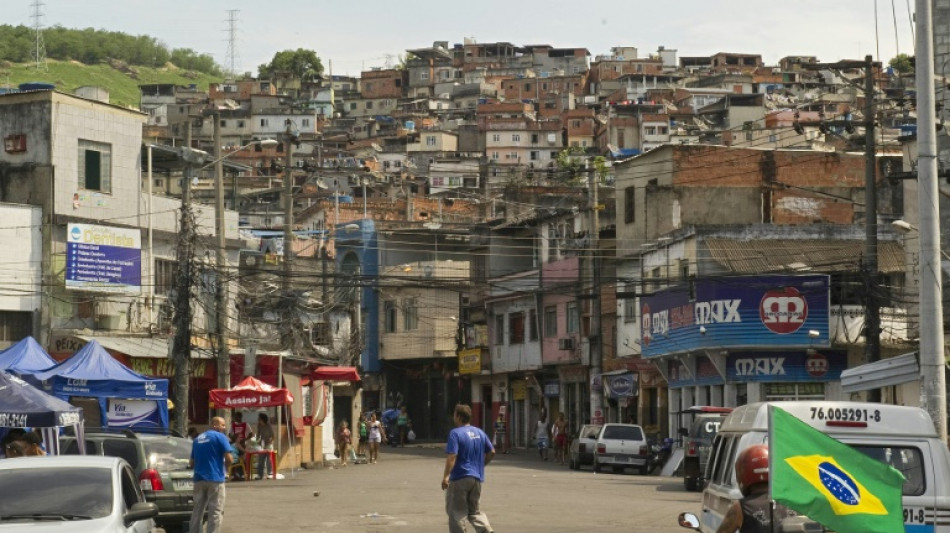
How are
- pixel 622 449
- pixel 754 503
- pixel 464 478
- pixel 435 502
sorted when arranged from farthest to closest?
pixel 622 449 < pixel 435 502 < pixel 464 478 < pixel 754 503

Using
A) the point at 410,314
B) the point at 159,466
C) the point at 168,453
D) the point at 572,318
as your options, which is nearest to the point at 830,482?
the point at 159,466

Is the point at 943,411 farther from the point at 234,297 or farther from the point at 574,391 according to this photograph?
the point at 574,391

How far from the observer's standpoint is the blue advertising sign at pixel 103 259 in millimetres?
47000

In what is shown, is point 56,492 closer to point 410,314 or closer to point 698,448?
point 698,448

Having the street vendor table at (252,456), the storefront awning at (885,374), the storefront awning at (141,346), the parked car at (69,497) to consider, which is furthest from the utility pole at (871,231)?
the parked car at (69,497)

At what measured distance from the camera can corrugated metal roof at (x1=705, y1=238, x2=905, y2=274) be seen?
51.7 m

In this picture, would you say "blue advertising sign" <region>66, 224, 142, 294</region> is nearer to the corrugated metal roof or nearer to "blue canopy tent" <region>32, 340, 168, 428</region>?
"blue canopy tent" <region>32, 340, 168, 428</region>

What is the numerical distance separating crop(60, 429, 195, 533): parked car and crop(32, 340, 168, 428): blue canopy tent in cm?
561

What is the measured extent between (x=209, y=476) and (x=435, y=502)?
33.2 feet

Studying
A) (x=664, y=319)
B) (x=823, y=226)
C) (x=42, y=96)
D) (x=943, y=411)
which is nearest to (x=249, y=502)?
(x=943, y=411)

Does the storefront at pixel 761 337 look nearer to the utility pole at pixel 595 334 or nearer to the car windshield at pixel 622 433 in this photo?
the car windshield at pixel 622 433

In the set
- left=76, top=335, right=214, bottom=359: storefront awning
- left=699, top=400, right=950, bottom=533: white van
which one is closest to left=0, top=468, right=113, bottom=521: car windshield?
left=699, top=400, right=950, bottom=533: white van

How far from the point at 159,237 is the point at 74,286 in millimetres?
4879

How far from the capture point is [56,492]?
1440 cm
